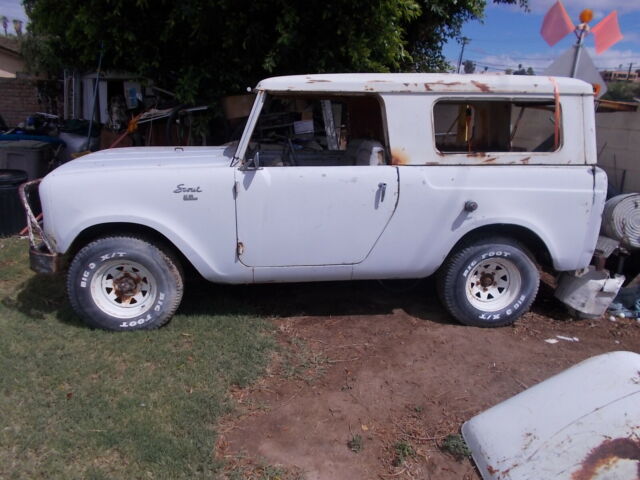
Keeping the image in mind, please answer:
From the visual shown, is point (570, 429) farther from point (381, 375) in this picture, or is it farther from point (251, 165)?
point (251, 165)

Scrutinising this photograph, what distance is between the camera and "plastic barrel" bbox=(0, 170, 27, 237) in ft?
20.5

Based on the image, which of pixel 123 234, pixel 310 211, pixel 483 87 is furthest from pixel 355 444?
pixel 483 87

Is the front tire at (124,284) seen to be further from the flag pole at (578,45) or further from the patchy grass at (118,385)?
the flag pole at (578,45)

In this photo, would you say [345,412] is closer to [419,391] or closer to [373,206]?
[419,391]

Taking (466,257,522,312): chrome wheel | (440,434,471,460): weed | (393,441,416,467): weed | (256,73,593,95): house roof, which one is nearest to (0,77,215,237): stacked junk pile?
(256,73,593,95): house roof

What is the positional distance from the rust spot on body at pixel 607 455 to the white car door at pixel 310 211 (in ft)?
6.75

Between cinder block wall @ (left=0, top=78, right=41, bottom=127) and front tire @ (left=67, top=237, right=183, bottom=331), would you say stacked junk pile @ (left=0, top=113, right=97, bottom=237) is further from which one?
cinder block wall @ (left=0, top=78, right=41, bottom=127)

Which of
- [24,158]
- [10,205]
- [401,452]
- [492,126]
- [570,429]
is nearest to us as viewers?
[570,429]

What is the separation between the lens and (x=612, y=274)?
506cm

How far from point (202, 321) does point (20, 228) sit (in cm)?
357

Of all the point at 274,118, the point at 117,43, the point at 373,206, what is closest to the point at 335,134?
the point at 274,118

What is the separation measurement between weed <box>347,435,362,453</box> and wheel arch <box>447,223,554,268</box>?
69.6 inches

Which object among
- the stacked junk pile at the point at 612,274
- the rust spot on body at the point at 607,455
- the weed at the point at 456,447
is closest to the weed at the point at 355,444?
the weed at the point at 456,447

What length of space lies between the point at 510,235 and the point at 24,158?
6702mm
